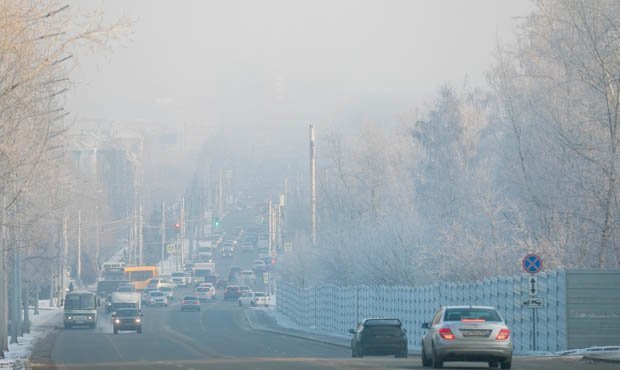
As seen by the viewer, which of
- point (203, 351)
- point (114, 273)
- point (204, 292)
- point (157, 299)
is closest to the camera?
point (203, 351)

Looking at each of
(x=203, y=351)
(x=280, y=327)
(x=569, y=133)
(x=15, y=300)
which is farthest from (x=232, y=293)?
(x=203, y=351)

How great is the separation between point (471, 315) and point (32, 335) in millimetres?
42369

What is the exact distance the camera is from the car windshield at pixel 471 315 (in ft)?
105

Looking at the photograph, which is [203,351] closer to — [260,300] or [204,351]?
[204,351]

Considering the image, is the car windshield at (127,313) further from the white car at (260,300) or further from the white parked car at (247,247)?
the white parked car at (247,247)

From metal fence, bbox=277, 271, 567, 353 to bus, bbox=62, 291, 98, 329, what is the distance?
14.6 m

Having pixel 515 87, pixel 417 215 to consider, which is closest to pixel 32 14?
pixel 515 87

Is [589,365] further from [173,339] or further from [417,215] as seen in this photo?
[417,215]

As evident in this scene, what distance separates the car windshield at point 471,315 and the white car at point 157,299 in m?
80.5

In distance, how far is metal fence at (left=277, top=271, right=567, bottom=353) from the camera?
43.3 meters

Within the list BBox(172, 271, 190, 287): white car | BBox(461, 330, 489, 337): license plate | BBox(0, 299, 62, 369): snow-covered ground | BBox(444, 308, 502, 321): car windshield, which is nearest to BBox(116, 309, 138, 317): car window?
BBox(0, 299, 62, 369): snow-covered ground

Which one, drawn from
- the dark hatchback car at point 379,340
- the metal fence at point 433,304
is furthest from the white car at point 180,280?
the dark hatchback car at point 379,340

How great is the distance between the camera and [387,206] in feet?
311

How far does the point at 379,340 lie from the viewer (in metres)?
45.4
